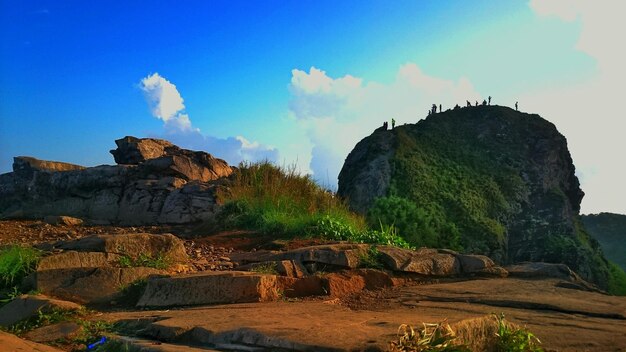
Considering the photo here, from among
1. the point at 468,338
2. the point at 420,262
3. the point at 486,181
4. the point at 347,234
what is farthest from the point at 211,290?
the point at 486,181

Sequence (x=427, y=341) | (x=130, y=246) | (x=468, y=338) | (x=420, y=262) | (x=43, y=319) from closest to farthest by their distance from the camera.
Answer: (x=427, y=341), (x=468, y=338), (x=43, y=319), (x=130, y=246), (x=420, y=262)

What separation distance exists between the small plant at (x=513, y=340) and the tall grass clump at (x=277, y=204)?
19.1 ft

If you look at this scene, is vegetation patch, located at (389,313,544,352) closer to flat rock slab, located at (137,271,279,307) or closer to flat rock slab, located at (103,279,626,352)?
flat rock slab, located at (103,279,626,352)

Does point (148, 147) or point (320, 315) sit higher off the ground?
point (148, 147)

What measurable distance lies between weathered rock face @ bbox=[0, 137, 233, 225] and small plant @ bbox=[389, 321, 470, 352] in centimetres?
980

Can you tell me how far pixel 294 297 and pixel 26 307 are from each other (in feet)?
8.61

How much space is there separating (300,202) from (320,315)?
697cm

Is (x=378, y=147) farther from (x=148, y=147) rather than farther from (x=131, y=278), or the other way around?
(x=131, y=278)

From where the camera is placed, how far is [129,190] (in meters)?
14.1

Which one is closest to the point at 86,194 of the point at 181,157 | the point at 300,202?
the point at 181,157

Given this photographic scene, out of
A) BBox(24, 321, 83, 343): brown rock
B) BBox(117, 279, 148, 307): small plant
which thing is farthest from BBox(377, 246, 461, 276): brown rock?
BBox(24, 321, 83, 343): brown rock

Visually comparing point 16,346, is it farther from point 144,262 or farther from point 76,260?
point 144,262

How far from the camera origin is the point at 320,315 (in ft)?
12.9

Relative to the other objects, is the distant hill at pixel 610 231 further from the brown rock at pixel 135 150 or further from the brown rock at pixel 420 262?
the brown rock at pixel 420 262
